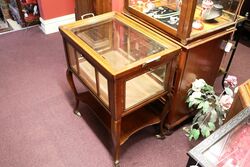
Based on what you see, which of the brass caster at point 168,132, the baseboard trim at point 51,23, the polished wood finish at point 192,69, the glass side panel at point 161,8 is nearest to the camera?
the polished wood finish at point 192,69

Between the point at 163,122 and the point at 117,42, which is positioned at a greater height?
the point at 117,42

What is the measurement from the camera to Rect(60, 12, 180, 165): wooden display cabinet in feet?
3.98

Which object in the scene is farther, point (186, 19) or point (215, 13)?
point (215, 13)

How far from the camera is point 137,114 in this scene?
1687mm

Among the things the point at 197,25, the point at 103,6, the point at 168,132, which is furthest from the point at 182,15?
the point at 103,6

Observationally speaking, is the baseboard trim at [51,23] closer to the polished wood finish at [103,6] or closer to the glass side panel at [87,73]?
the polished wood finish at [103,6]

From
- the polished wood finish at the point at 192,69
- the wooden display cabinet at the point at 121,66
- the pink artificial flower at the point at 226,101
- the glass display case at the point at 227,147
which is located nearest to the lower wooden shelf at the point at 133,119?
the wooden display cabinet at the point at 121,66

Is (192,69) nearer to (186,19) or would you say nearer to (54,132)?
(186,19)

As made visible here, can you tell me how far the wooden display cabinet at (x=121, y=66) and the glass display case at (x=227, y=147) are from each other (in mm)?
497

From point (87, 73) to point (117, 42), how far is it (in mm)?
300

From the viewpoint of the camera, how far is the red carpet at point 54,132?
1630mm

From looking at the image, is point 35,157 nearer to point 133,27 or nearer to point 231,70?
point 133,27

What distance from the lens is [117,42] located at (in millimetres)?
1597

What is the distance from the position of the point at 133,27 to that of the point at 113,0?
530 mm
